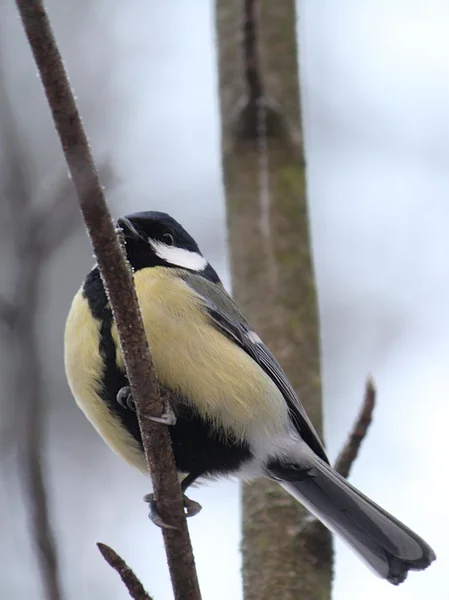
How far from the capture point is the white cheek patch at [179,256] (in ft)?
8.47

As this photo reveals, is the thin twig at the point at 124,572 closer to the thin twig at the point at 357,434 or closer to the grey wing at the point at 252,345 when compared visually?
the thin twig at the point at 357,434

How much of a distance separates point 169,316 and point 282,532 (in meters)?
0.68

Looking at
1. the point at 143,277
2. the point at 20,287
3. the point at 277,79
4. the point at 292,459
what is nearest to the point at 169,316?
the point at 143,277

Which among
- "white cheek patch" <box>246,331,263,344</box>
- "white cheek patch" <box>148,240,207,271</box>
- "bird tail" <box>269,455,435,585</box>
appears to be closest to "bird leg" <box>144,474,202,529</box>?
"bird tail" <box>269,455,435,585</box>

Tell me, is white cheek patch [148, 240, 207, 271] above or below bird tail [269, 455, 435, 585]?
above

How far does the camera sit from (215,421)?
227 centimetres

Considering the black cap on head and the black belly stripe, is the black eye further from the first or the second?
the black belly stripe

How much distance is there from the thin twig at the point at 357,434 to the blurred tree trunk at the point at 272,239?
0.25 m

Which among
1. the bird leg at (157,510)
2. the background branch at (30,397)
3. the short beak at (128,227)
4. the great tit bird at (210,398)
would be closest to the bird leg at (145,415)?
the great tit bird at (210,398)

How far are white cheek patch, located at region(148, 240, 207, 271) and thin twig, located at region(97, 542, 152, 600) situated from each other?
47.8 inches

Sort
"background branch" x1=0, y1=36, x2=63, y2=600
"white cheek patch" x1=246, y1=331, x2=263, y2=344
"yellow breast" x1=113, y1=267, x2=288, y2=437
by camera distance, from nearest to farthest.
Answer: "background branch" x1=0, y1=36, x2=63, y2=600 < "yellow breast" x1=113, y1=267, x2=288, y2=437 < "white cheek patch" x1=246, y1=331, x2=263, y2=344

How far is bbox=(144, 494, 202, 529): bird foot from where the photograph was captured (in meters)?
1.75

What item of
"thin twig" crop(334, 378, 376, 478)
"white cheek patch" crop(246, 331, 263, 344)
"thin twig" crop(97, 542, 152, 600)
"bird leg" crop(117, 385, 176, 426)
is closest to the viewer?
"thin twig" crop(97, 542, 152, 600)

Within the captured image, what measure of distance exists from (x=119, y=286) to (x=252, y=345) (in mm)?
1084
